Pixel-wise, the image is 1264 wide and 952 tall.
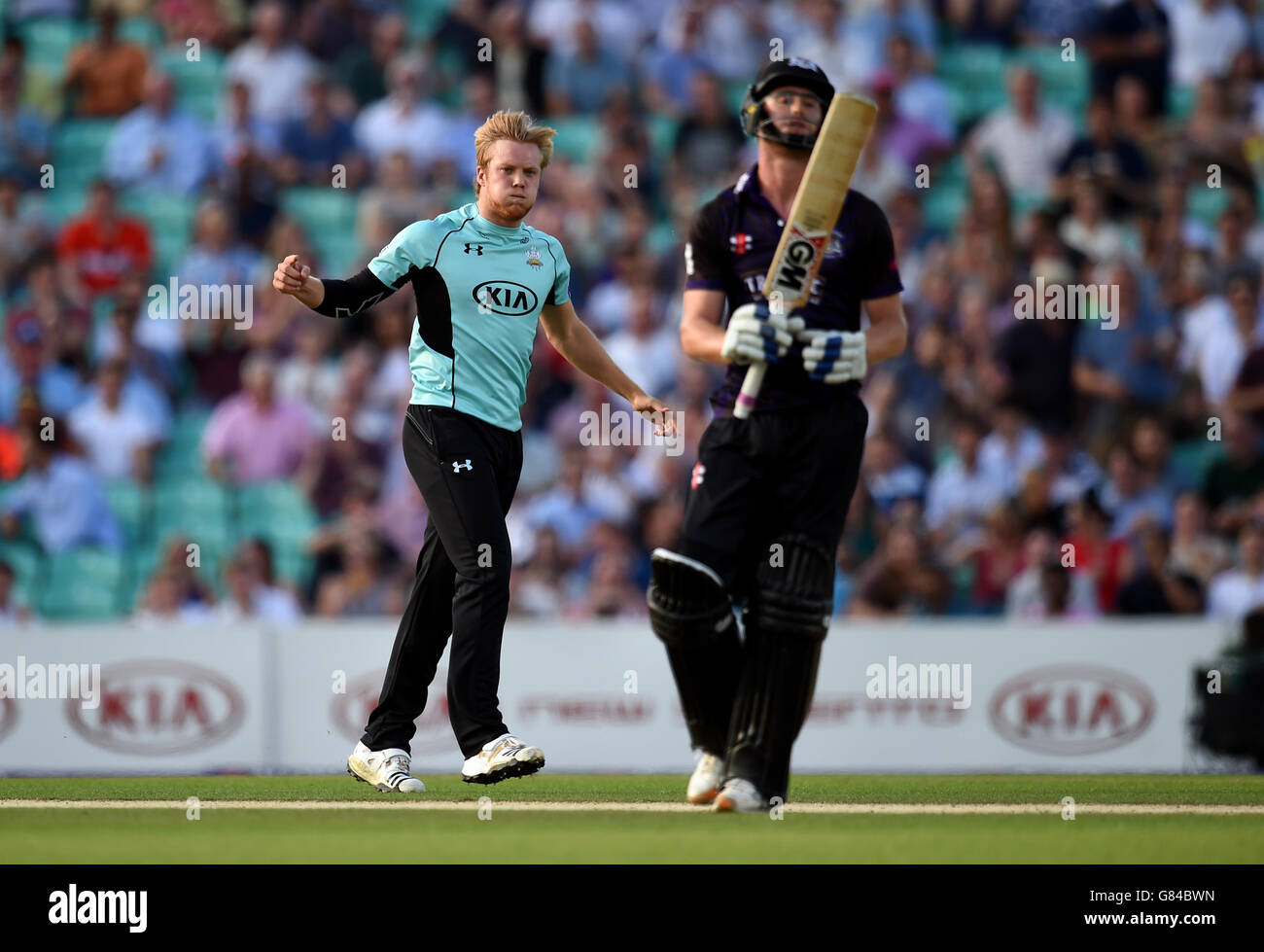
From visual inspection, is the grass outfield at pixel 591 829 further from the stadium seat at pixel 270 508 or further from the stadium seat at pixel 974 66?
the stadium seat at pixel 974 66

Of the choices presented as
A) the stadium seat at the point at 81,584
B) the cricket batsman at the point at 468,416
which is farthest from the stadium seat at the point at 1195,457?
the stadium seat at the point at 81,584

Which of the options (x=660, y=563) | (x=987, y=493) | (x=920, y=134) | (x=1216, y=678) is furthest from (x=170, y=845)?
(x=920, y=134)

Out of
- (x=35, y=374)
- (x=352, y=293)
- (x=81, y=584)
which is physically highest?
(x=35, y=374)

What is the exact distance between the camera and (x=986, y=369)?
1363cm

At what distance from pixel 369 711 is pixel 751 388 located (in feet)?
17.5

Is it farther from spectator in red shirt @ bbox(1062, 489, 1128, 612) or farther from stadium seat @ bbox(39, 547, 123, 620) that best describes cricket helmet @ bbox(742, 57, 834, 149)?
stadium seat @ bbox(39, 547, 123, 620)

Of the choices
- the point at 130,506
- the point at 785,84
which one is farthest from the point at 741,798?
the point at 130,506

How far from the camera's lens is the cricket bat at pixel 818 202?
620cm

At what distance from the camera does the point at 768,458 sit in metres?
6.46

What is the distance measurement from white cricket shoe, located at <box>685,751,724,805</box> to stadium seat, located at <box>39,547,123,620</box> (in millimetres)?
7306

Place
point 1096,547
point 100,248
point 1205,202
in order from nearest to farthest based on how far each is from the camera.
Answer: point 1096,547 < point 100,248 < point 1205,202

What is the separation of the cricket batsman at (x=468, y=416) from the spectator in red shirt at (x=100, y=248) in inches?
323

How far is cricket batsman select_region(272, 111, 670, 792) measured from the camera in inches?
265

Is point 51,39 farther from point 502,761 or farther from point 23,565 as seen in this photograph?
point 502,761
